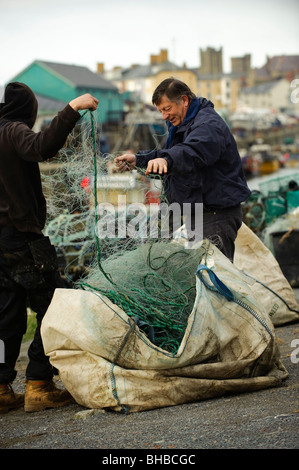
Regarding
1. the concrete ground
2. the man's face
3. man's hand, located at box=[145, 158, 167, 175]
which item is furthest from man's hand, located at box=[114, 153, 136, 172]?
the concrete ground

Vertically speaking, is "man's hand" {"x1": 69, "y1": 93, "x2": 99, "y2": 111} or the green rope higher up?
"man's hand" {"x1": 69, "y1": 93, "x2": 99, "y2": 111}

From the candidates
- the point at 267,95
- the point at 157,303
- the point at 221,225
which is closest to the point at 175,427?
the point at 157,303

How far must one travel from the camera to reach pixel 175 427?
3.08 metres

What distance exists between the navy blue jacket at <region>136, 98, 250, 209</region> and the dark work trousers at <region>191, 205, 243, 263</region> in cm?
6

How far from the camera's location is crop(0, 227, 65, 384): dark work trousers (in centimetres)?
379

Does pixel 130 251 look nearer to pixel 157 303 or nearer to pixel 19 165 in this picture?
pixel 157 303

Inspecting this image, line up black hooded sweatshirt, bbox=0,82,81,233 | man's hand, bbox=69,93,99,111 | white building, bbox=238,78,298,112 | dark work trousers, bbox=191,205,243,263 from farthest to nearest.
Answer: white building, bbox=238,78,298,112
dark work trousers, bbox=191,205,243,263
black hooded sweatshirt, bbox=0,82,81,233
man's hand, bbox=69,93,99,111

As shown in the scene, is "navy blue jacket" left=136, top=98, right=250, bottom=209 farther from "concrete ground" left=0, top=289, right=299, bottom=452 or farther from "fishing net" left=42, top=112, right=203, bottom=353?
"concrete ground" left=0, top=289, right=299, bottom=452

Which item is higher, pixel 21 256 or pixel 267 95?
pixel 267 95

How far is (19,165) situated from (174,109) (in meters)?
1.02

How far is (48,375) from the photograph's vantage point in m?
3.90

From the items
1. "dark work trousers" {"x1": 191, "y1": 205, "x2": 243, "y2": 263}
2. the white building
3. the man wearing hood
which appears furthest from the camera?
the white building
